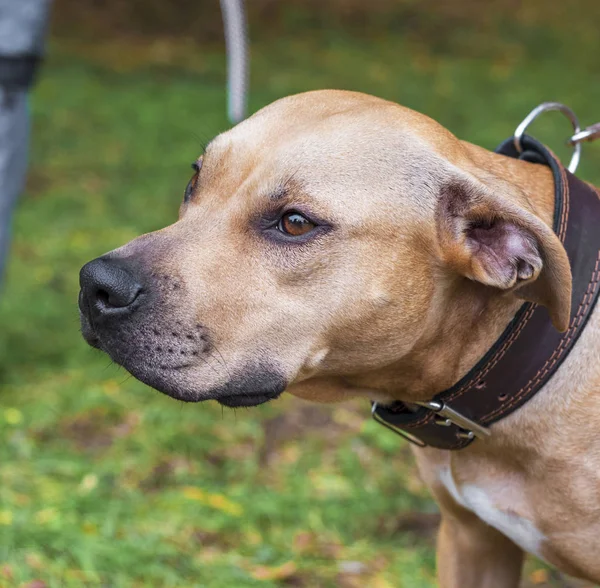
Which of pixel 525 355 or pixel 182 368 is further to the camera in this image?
pixel 525 355

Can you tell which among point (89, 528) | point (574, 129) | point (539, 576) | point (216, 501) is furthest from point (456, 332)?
point (89, 528)

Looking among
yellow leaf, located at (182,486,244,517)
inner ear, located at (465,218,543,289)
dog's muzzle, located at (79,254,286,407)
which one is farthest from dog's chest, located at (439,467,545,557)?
yellow leaf, located at (182,486,244,517)

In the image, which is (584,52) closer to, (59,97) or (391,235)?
(59,97)

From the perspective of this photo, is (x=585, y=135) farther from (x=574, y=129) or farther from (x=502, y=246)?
(x=502, y=246)

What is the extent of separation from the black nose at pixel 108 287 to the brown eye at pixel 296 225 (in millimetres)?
480

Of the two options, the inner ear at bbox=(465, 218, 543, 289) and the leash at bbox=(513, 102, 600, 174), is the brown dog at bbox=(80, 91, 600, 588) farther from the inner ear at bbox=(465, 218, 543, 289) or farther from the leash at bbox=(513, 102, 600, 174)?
the leash at bbox=(513, 102, 600, 174)

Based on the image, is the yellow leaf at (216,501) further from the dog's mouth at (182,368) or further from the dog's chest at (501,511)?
the dog's mouth at (182,368)

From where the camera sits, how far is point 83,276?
2.66m

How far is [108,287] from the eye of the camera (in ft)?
8.58

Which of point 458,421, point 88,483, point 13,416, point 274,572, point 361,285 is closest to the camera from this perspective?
point 361,285

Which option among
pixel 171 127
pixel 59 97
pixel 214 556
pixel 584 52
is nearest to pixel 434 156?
pixel 214 556

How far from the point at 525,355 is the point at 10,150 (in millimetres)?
3401

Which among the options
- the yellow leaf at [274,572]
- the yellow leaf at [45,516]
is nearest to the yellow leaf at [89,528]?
the yellow leaf at [45,516]

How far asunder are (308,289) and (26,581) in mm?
1973
